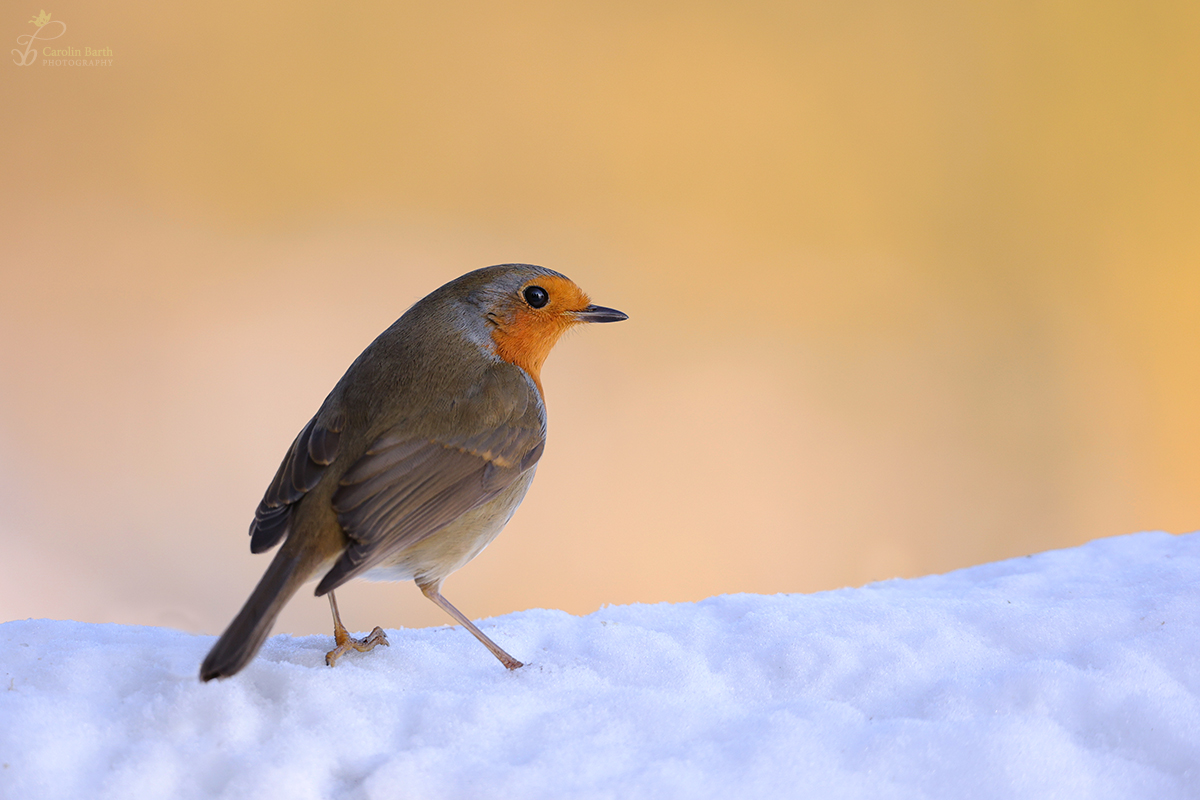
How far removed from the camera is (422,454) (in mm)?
1808

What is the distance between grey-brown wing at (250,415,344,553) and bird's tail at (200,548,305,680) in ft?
0.54

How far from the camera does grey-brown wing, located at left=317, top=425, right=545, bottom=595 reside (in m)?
1.62

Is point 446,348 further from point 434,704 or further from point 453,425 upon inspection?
point 434,704

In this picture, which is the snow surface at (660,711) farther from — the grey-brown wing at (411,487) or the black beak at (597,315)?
the black beak at (597,315)

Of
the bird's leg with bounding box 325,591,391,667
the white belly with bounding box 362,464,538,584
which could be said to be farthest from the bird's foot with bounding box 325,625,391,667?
the white belly with bounding box 362,464,538,584

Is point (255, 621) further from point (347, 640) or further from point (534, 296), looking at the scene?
point (534, 296)

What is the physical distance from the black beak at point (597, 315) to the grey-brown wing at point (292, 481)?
0.70 meters

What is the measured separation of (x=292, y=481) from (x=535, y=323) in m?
0.74

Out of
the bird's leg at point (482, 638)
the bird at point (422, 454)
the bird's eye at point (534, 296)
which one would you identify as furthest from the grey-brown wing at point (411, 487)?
the bird's eye at point (534, 296)

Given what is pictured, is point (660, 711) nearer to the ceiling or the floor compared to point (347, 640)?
nearer to the ceiling

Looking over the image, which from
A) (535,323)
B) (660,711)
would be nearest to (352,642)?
(660,711)

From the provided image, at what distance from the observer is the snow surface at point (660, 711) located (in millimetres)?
1247

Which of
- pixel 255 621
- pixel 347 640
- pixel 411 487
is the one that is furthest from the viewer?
pixel 347 640

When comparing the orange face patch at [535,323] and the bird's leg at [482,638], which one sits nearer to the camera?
the bird's leg at [482,638]
